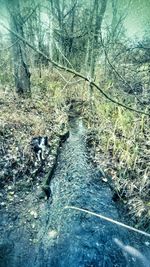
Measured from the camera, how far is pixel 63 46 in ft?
31.0

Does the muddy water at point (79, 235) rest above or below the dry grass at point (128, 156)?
below

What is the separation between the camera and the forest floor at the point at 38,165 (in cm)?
347

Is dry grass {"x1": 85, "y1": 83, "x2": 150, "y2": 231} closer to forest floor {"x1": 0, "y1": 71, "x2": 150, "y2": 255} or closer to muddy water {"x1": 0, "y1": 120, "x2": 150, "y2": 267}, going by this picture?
forest floor {"x1": 0, "y1": 71, "x2": 150, "y2": 255}

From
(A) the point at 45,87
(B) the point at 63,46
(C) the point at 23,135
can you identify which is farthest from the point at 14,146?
(B) the point at 63,46

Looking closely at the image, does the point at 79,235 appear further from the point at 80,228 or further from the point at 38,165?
the point at 38,165

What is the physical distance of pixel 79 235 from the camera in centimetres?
310

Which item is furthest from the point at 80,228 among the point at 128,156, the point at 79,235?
the point at 128,156

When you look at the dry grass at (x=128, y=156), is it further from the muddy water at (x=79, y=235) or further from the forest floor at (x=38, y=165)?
the muddy water at (x=79, y=235)

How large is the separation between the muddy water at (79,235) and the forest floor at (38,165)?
0.17m

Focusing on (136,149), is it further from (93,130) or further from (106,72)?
(106,72)

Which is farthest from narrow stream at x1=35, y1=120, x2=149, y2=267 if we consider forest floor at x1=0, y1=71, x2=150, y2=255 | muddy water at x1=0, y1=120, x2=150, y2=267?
forest floor at x1=0, y1=71, x2=150, y2=255

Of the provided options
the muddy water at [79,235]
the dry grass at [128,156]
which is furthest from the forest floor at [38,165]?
the muddy water at [79,235]

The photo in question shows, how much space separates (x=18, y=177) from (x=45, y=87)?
425 centimetres

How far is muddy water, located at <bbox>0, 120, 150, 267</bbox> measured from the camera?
111 inches
